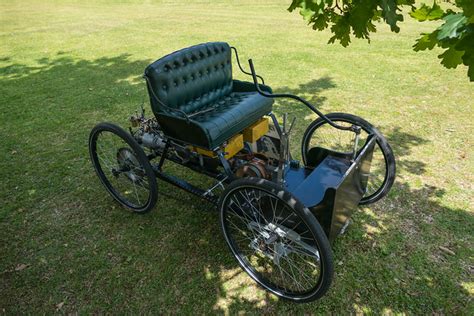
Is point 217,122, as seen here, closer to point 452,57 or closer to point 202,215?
point 202,215

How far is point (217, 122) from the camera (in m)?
3.49

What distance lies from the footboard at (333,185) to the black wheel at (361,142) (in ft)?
0.83

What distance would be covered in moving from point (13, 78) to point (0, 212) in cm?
634

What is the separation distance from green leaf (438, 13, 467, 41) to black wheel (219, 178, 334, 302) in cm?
140

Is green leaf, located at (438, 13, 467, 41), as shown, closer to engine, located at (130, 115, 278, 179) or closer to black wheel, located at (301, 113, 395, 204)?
black wheel, located at (301, 113, 395, 204)

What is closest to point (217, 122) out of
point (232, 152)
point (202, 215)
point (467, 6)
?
point (232, 152)

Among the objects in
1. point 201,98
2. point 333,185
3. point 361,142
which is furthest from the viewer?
point 361,142

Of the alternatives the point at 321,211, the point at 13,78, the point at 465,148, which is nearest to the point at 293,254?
the point at 321,211

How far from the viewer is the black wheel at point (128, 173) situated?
3488 mm

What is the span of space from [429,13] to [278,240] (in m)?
2.09

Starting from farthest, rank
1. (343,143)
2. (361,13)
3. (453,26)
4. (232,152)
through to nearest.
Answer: (343,143), (232,152), (361,13), (453,26)

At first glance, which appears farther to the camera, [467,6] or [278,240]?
[278,240]

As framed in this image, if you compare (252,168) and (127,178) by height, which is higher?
(252,168)

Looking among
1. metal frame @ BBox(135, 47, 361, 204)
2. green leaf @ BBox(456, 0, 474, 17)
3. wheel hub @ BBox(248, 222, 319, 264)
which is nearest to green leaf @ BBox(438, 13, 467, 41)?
green leaf @ BBox(456, 0, 474, 17)
